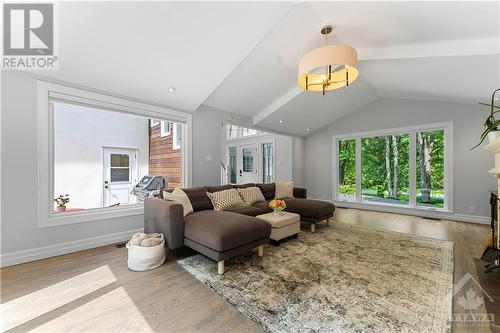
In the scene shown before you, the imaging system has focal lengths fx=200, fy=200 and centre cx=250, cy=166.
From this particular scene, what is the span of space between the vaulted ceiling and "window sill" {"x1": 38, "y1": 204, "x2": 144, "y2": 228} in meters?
1.80

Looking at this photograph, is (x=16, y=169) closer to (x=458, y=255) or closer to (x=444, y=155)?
(x=458, y=255)

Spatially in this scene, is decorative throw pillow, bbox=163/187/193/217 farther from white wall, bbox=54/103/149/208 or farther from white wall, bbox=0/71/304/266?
white wall, bbox=54/103/149/208

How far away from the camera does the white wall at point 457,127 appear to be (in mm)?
4199

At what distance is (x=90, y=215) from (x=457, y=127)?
7.25 meters

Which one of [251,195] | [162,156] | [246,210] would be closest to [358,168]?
[251,195]

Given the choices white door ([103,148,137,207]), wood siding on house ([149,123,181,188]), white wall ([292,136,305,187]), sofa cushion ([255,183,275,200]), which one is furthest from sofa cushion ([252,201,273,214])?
white wall ([292,136,305,187])

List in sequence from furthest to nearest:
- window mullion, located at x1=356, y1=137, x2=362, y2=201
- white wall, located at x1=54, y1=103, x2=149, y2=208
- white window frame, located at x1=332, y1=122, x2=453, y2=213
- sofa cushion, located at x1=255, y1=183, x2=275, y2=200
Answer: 1. window mullion, located at x1=356, y1=137, x2=362, y2=201
2. white window frame, located at x1=332, y1=122, x2=453, y2=213
3. sofa cushion, located at x1=255, y1=183, x2=275, y2=200
4. white wall, located at x1=54, y1=103, x2=149, y2=208

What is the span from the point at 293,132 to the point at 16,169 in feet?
19.2

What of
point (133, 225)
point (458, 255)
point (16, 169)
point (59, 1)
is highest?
point (59, 1)

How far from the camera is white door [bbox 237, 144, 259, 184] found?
7.28 metres

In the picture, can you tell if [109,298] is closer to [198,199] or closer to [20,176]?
[198,199]

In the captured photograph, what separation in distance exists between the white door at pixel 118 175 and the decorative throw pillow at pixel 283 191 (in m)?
3.19

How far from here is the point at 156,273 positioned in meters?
2.15

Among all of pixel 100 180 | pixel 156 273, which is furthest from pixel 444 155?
pixel 100 180
